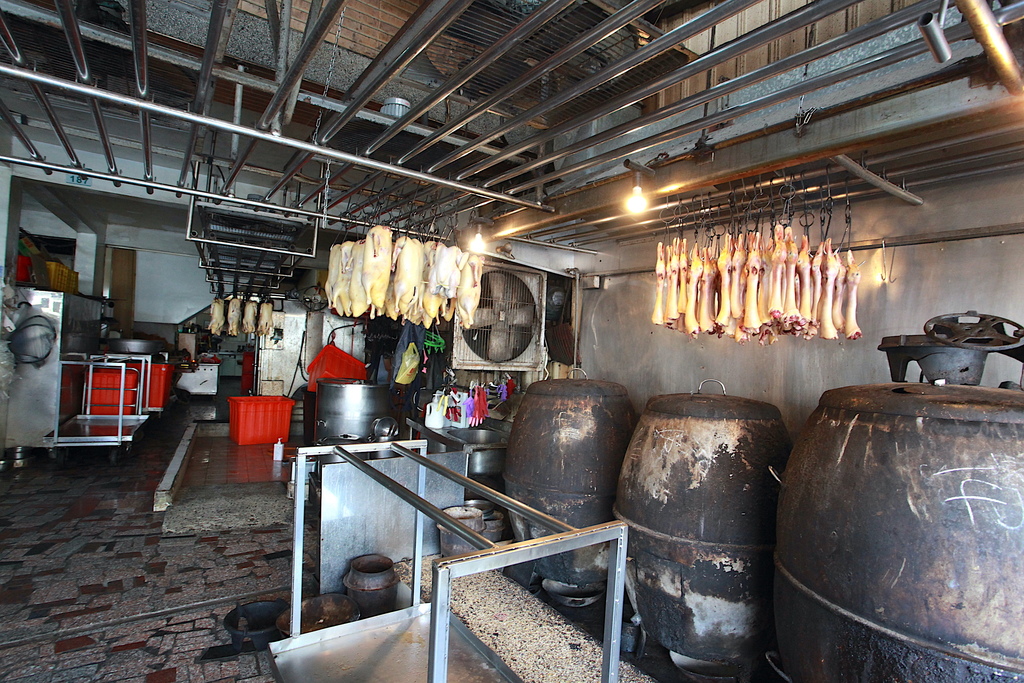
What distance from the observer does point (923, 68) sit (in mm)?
2197

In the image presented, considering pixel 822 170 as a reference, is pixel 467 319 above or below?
below

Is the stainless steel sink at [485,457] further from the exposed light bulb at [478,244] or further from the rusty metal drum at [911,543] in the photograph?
the rusty metal drum at [911,543]

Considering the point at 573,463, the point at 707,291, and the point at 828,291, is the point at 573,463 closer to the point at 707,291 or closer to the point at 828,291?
the point at 707,291

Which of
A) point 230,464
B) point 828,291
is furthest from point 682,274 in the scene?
point 230,464

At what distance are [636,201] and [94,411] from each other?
859 cm

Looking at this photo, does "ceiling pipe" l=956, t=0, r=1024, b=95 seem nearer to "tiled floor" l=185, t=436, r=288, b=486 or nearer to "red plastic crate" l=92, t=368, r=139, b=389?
"tiled floor" l=185, t=436, r=288, b=486

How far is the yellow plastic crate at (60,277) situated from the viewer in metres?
7.66

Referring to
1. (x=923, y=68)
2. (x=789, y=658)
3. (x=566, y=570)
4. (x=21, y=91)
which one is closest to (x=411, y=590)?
(x=566, y=570)

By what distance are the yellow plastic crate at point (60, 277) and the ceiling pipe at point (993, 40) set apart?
10081 mm

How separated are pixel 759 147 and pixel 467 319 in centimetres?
213

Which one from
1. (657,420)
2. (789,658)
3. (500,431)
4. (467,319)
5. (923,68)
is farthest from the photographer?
(500,431)

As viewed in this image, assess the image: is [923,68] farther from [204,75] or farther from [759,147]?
[204,75]

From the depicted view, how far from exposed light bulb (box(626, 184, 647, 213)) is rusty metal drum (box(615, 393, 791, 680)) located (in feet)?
4.42

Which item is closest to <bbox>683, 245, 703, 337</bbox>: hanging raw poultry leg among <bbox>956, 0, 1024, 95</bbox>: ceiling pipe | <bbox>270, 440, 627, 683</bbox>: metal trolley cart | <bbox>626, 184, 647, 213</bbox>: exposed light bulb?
<bbox>626, 184, 647, 213</bbox>: exposed light bulb
